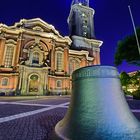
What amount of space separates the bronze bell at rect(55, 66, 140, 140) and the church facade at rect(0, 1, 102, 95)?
2166cm

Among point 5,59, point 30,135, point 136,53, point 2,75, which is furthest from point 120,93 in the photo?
point 5,59

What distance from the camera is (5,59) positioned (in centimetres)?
2422

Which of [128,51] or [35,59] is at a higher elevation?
[35,59]

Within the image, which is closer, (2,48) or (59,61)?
(2,48)

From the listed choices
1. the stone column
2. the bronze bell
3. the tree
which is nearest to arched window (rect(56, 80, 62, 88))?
the stone column

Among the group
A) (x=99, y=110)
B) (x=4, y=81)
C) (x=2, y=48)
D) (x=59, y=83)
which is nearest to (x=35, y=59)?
(x=2, y=48)

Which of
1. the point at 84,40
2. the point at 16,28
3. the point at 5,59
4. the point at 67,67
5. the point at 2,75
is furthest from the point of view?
the point at 84,40

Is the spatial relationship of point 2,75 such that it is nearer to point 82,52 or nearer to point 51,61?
point 51,61

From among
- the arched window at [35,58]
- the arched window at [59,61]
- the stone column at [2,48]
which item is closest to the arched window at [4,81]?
the stone column at [2,48]

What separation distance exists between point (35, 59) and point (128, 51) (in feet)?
52.4

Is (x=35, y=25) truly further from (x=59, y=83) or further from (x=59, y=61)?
(x=59, y=83)

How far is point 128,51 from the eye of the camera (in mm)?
17281

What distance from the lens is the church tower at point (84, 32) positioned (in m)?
35.0

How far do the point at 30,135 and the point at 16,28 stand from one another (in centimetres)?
2637
